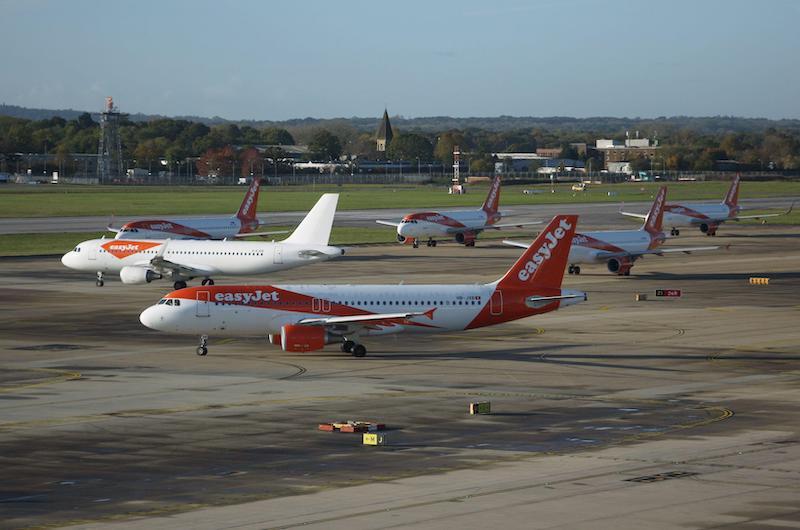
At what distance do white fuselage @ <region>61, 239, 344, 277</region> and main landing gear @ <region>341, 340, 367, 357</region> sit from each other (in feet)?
93.4

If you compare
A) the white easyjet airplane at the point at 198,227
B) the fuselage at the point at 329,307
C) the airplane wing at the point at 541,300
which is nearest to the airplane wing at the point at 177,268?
the white easyjet airplane at the point at 198,227

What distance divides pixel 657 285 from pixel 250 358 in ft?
145

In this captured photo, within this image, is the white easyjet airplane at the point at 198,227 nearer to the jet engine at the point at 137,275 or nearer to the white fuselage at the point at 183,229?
the white fuselage at the point at 183,229

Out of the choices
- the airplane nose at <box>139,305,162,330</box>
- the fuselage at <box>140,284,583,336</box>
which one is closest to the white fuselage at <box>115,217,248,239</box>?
the airplane nose at <box>139,305,162,330</box>

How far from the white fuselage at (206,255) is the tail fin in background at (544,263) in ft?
99.2

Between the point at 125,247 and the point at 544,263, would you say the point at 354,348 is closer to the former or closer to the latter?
the point at 544,263

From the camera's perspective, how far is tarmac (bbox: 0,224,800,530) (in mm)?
34281

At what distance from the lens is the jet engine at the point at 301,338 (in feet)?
202

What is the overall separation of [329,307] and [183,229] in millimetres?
56301

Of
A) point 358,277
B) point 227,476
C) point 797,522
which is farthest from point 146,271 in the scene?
point 797,522

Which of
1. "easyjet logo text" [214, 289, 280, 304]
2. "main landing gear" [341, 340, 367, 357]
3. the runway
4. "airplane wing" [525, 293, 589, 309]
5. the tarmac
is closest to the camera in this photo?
the tarmac

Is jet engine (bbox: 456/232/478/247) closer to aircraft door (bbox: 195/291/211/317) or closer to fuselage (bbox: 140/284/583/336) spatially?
fuselage (bbox: 140/284/583/336)

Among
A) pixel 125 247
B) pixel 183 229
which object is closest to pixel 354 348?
pixel 125 247

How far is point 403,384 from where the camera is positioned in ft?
182
